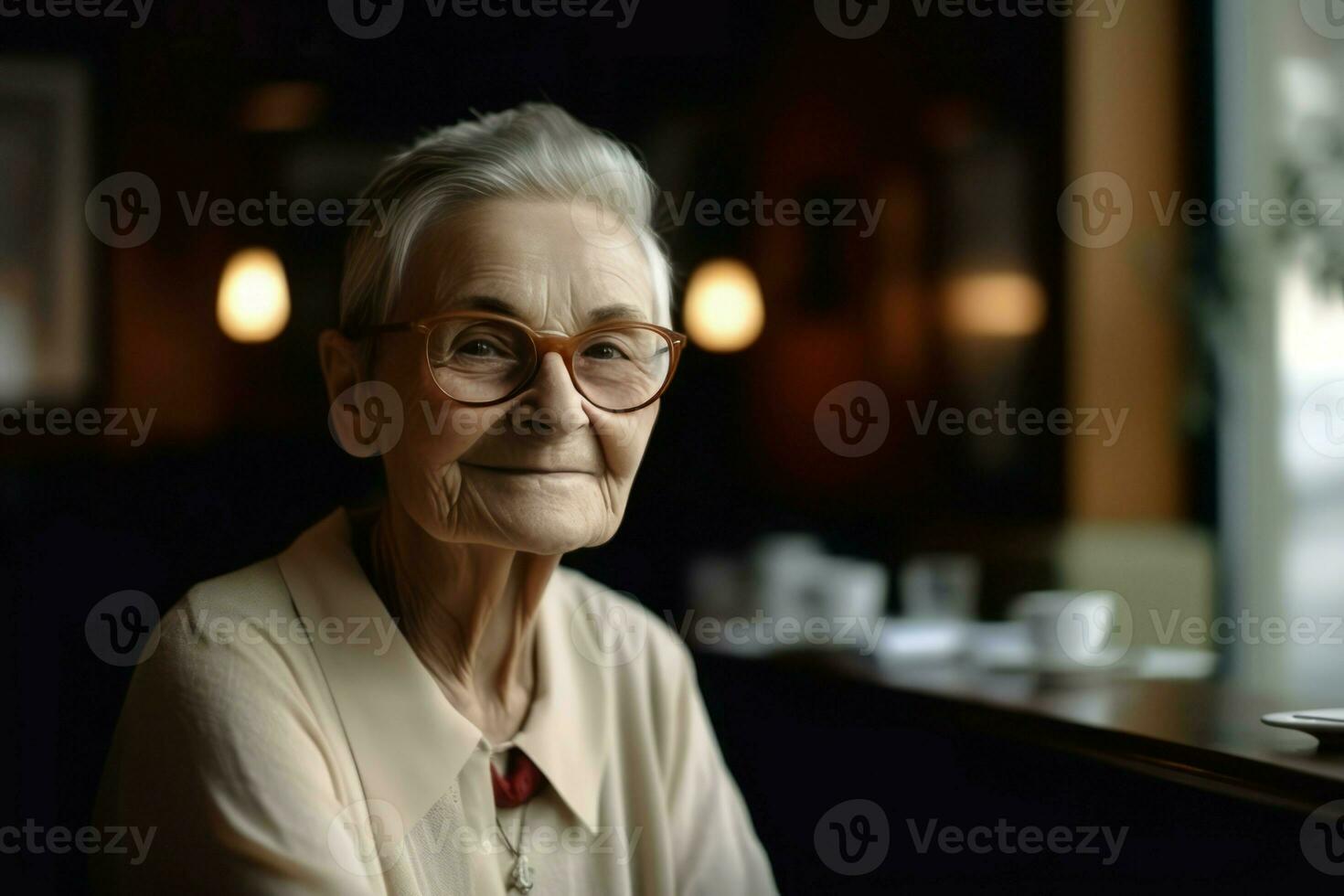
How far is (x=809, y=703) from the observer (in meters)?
2.58

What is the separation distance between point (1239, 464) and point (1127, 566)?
518 millimetres

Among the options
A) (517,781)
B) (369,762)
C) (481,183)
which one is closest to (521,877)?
(517,781)

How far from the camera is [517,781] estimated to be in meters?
1.30

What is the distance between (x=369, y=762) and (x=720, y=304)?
3054 mm

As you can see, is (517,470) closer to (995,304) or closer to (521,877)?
(521,877)

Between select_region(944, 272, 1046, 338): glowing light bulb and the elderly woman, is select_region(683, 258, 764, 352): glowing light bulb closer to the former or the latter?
select_region(944, 272, 1046, 338): glowing light bulb

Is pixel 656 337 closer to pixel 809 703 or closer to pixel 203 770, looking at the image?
pixel 203 770

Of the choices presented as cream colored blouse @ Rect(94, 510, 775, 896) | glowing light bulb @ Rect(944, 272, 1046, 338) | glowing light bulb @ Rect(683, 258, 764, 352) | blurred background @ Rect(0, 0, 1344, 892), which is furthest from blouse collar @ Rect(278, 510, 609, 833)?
→ glowing light bulb @ Rect(944, 272, 1046, 338)

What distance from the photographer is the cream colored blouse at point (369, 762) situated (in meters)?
1.12

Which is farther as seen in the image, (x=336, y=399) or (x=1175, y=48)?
(x=1175, y=48)

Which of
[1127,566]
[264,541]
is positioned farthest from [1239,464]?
[264,541]

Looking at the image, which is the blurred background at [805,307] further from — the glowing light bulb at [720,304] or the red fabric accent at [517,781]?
the red fabric accent at [517,781]

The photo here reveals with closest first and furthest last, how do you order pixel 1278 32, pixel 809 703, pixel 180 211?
1. pixel 809 703
2. pixel 180 211
3. pixel 1278 32

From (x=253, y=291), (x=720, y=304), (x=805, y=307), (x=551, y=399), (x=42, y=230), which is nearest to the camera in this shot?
(x=551, y=399)
